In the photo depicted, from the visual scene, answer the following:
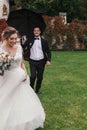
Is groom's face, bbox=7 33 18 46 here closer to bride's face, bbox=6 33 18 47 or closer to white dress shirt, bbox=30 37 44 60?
bride's face, bbox=6 33 18 47

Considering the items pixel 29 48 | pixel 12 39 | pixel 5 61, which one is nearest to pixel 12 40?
pixel 12 39

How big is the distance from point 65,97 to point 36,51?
139cm

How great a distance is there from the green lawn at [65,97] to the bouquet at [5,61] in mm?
1538

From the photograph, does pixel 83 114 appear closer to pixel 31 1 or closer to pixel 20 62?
pixel 20 62

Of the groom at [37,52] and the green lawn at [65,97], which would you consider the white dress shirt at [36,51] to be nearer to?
the groom at [37,52]

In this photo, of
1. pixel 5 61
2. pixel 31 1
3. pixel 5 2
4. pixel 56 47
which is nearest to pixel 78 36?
pixel 56 47

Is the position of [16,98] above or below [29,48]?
above

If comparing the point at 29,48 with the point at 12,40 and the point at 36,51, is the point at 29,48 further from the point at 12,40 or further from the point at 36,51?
the point at 12,40

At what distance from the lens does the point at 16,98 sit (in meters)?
8.14

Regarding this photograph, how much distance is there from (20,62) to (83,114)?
7.26 ft

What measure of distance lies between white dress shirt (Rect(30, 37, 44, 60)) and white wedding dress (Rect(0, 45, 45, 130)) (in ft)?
12.0

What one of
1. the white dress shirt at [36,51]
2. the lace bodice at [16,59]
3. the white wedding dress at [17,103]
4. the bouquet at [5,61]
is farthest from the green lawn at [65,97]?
the bouquet at [5,61]

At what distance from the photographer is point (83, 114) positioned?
9.88 meters

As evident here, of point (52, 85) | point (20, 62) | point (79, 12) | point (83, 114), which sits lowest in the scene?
point (79, 12)
